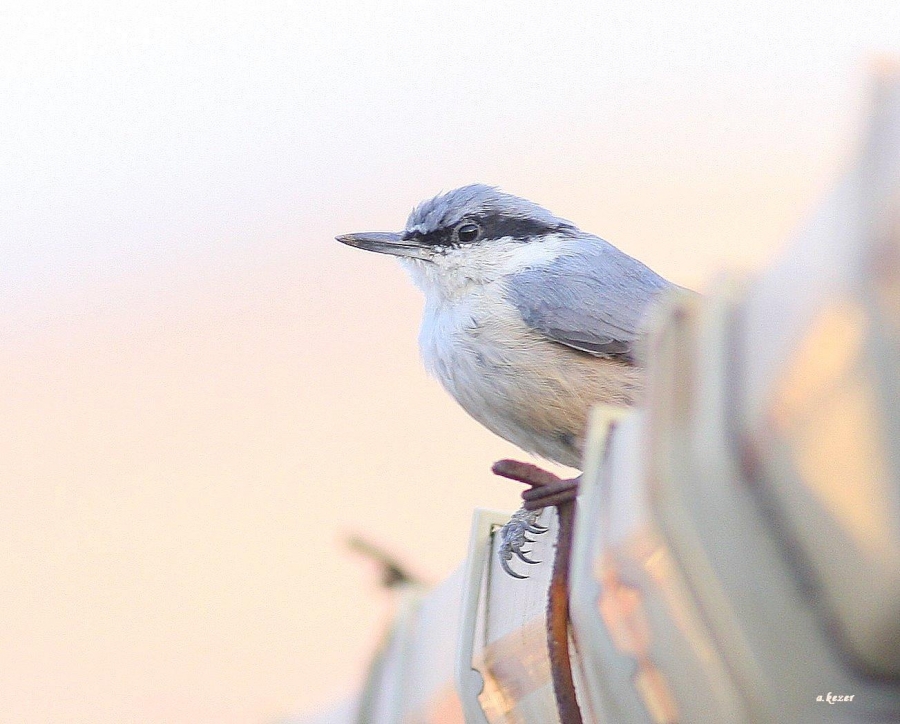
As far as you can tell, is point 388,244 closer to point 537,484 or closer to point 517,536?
point 517,536

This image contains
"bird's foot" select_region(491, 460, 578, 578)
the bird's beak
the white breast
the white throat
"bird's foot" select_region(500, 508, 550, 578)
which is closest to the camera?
"bird's foot" select_region(491, 460, 578, 578)

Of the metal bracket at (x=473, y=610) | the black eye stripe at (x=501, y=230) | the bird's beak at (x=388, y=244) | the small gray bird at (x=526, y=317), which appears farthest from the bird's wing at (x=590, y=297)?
the metal bracket at (x=473, y=610)

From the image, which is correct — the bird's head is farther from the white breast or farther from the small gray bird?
the white breast

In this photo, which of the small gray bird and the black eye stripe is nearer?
the small gray bird

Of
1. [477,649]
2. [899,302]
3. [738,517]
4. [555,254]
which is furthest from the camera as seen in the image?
[555,254]

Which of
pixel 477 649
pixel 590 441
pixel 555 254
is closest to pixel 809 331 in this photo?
pixel 590 441

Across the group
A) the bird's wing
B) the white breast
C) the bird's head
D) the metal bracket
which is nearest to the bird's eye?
the bird's head

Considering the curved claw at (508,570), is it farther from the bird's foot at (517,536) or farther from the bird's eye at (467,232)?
the bird's eye at (467,232)

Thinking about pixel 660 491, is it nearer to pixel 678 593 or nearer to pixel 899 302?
pixel 678 593
